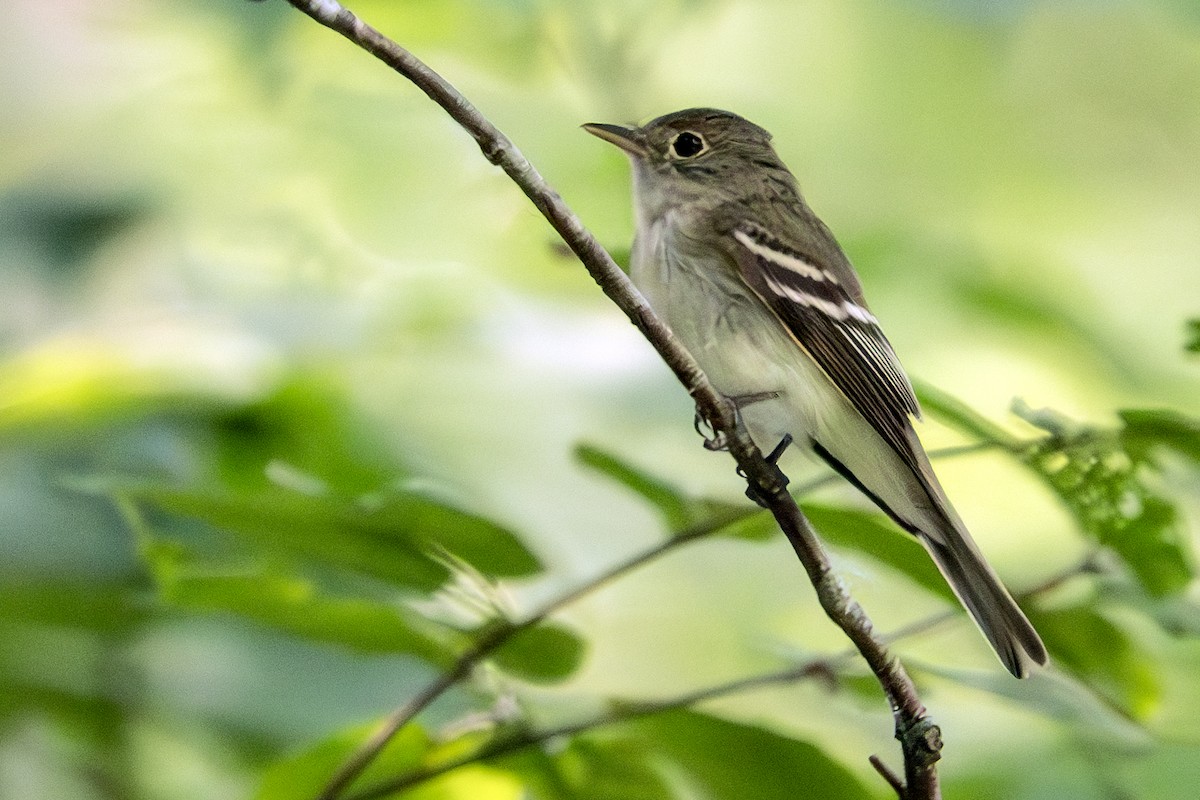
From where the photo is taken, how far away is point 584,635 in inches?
68.1

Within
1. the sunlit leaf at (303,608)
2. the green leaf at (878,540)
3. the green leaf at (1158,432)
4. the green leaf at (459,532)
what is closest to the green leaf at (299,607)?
the sunlit leaf at (303,608)

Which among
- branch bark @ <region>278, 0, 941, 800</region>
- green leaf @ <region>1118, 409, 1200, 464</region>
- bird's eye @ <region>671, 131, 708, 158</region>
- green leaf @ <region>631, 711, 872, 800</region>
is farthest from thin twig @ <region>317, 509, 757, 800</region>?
bird's eye @ <region>671, 131, 708, 158</region>

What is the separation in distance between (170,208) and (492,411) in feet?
3.23

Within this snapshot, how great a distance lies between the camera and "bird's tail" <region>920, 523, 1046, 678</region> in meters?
1.34

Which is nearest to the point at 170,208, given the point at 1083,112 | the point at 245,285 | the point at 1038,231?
the point at 245,285

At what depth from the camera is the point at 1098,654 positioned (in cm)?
165

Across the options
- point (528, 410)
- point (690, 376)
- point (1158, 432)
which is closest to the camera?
point (690, 376)

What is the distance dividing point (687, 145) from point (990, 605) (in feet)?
3.26

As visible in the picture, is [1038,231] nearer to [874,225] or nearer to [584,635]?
[874,225]

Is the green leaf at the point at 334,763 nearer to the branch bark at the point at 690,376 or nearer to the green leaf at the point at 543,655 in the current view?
the green leaf at the point at 543,655

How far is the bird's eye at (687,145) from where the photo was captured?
2.10 m

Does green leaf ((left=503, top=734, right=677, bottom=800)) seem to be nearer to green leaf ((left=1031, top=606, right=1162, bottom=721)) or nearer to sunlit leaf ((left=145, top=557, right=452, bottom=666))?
sunlit leaf ((left=145, top=557, right=452, bottom=666))

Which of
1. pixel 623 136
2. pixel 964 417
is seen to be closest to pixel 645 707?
pixel 964 417

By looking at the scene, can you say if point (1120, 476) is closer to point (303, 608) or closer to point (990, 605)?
point (990, 605)
